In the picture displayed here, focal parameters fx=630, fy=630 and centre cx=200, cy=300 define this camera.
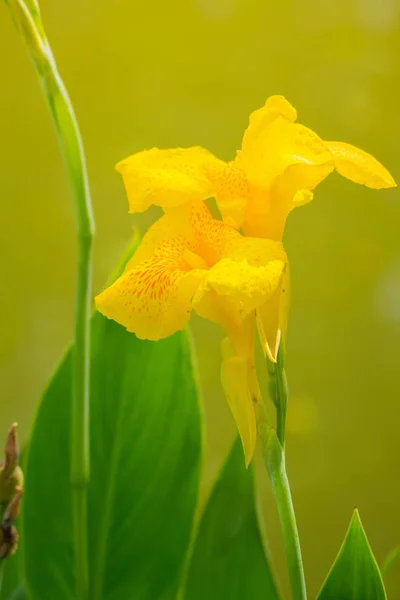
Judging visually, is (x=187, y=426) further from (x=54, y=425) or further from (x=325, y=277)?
(x=325, y=277)

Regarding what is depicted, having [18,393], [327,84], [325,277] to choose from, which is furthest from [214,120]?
[18,393]

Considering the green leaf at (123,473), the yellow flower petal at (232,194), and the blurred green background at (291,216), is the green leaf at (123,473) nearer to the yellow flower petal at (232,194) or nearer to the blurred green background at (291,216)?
the yellow flower petal at (232,194)

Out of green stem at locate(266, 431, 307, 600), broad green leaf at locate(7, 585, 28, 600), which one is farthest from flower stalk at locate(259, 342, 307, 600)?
broad green leaf at locate(7, 585, 28, 600)

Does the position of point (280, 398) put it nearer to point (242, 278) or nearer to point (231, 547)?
point (242, 278)

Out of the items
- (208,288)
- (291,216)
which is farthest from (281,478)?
(291,216)

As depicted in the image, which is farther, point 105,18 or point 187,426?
point 105,18

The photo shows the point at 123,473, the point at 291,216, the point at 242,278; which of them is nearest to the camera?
the point at 242,278
